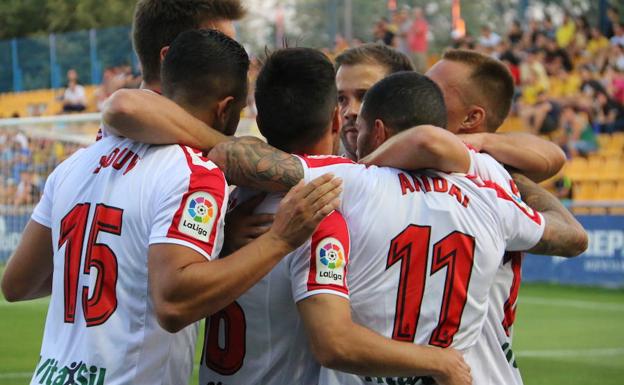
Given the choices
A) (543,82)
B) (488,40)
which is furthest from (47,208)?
(488,40)

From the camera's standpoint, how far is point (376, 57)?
558 cm

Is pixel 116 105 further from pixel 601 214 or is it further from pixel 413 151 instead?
pixel 601 214

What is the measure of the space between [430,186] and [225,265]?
0.78 metres

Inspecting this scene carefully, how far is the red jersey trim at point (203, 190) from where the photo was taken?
3.30 meters

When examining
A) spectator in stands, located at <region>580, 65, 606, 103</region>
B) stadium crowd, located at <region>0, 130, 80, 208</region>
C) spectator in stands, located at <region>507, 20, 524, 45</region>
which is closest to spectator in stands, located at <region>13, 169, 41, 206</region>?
stadium crowd, located at <region>0, 130, 80, 208</region>

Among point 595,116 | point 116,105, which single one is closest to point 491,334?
point 116,105

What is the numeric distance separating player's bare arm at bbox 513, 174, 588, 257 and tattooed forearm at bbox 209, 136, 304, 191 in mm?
953

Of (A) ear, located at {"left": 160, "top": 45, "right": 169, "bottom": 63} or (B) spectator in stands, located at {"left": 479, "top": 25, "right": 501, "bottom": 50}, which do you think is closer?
(A) ear, located at {"left": 160, "top": 45, "right": 169, "bottom": 63}

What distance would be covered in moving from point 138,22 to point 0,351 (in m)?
7.13

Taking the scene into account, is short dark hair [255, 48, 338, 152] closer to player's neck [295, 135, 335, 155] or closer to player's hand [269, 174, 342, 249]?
player's neck [295, 135, 335, 155]

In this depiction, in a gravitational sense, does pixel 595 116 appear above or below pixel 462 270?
below

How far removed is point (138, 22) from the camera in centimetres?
409

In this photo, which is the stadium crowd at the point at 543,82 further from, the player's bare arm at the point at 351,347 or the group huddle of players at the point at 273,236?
the player's bare arm at the point at 351,347

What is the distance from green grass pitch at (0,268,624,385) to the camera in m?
9.52
